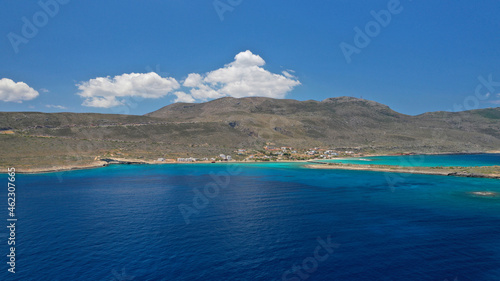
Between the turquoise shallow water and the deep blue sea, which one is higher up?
the turquoise shallow water

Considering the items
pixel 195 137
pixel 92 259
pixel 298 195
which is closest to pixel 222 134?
pixel 195 137

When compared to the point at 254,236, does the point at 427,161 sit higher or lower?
higher

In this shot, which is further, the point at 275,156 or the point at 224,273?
the point at 275,156

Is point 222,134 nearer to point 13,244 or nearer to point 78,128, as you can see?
point 78,128

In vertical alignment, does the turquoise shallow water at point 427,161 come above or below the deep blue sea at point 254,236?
above

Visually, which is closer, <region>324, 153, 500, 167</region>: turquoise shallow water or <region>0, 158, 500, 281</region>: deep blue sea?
<region>0, 158, 500, 281</region>: deep blue sea

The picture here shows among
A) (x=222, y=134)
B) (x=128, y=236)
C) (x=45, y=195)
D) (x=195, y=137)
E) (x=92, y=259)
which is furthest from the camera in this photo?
(x=222, y=134)

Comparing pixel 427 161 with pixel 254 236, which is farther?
pixel 427 161

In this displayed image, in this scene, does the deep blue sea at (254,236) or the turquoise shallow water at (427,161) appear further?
the turquoise shallow water at (427,161)
